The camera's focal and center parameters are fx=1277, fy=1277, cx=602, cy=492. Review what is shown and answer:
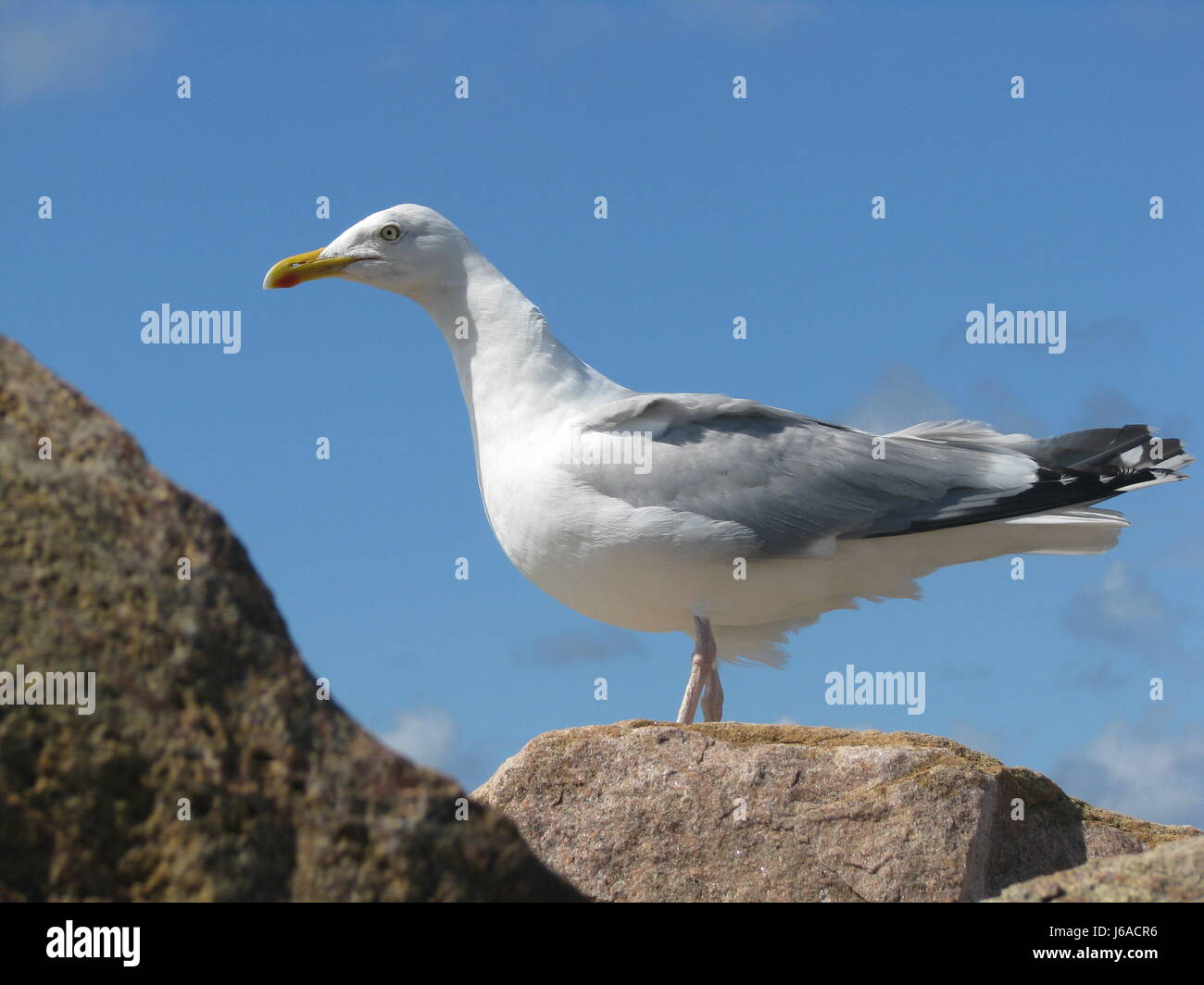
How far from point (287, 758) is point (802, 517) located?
6.35 m

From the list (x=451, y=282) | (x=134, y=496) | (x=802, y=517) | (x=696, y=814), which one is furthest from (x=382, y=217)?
(x=134, y=496)

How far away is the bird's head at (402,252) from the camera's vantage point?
11242 millimetres

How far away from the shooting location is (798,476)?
33.5 feet

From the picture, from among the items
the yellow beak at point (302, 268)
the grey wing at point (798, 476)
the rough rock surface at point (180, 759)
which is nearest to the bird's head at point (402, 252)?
the yellow beak at point (302, 268)

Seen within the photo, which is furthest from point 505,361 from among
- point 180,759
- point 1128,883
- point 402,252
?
point 180,759

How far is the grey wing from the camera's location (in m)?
9.89

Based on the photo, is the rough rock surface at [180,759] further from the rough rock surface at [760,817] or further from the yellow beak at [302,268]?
the yellow beak at [302,268]

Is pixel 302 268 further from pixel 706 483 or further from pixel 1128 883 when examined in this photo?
pixel 1128 883

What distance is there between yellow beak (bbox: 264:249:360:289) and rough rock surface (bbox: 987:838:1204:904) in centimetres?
812

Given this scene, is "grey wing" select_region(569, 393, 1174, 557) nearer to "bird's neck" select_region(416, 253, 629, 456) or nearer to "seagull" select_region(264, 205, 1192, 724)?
"seagull" select_region(264, 205, 1192, 724)

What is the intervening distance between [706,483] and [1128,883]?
511 centimetres

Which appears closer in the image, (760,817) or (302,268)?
(760,817)
